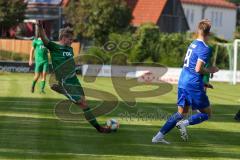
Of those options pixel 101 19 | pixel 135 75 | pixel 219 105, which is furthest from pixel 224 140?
pixel 101 19

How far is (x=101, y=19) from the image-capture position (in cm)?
5966

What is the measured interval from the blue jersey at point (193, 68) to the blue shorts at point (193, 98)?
7cm

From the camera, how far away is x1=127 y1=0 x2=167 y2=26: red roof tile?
74938 mm

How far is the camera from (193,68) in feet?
38.7

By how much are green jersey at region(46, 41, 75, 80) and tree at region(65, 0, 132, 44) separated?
149 ft

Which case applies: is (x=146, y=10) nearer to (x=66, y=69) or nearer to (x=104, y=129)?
(x=104, y=129)

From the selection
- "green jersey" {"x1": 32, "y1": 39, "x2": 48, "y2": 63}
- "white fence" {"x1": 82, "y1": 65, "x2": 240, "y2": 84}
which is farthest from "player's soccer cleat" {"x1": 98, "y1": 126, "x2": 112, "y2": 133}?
"white fence" {"x1": 82, "y1": 65, "x2": 240, "y2": 84}

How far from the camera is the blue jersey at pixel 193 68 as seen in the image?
11641mm

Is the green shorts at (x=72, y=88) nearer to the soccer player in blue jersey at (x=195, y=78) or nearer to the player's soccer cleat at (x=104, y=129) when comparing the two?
the player's soccer cleat at (x=104, y=129)

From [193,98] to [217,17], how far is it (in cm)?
8845

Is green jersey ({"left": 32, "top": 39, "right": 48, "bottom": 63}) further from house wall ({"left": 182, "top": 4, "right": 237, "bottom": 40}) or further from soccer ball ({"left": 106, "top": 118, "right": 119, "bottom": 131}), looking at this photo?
house wall ({"left": 182, "top": 4, "right": 237, "bottom": 40})

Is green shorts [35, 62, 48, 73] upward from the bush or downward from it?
upward

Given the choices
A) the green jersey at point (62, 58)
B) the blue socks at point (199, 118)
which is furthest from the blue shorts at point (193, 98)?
the green jersey at point (62, 58)

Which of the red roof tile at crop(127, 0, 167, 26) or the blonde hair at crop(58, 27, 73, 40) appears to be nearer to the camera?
the blonde hair at crop(58, 27, 73, 40)
